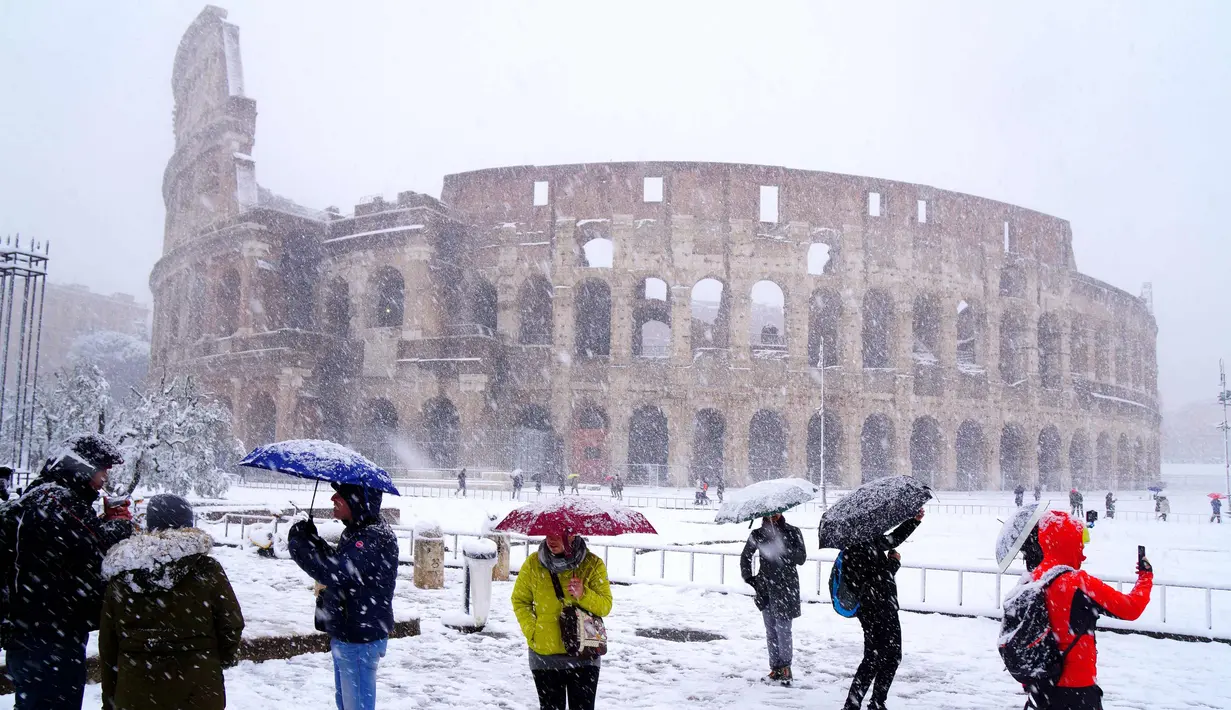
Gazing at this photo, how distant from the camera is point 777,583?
6844mm

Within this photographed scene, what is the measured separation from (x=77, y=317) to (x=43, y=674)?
3558 inches

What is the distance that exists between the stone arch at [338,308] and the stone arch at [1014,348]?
29.9 meters

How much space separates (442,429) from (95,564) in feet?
116

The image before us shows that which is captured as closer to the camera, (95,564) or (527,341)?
(95,564)

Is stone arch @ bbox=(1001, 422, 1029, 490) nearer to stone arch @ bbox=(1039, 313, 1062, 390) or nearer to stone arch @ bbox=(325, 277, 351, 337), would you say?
stone arch @ bbox=(1039, 313, 1062, 390)

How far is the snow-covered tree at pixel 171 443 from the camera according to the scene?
Result: 18.3m

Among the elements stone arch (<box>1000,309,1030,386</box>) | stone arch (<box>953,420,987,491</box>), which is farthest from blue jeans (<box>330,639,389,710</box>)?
stone arch (<box>1000,309,1030,386</box>)

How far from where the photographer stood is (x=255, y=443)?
1560 inches

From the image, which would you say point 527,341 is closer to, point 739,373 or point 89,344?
point 739,373

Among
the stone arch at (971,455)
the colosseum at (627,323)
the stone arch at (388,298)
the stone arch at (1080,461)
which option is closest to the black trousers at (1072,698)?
the colosseum at (627,323)

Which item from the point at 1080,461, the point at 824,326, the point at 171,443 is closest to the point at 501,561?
the point at 171,443

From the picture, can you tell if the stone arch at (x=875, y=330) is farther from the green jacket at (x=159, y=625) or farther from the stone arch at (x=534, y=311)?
the green jacket at (x=159, y=625)

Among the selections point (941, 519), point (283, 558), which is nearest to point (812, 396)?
point (941, 519)

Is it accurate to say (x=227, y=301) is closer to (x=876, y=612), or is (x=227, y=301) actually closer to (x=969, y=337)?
(x=969, y=337)
